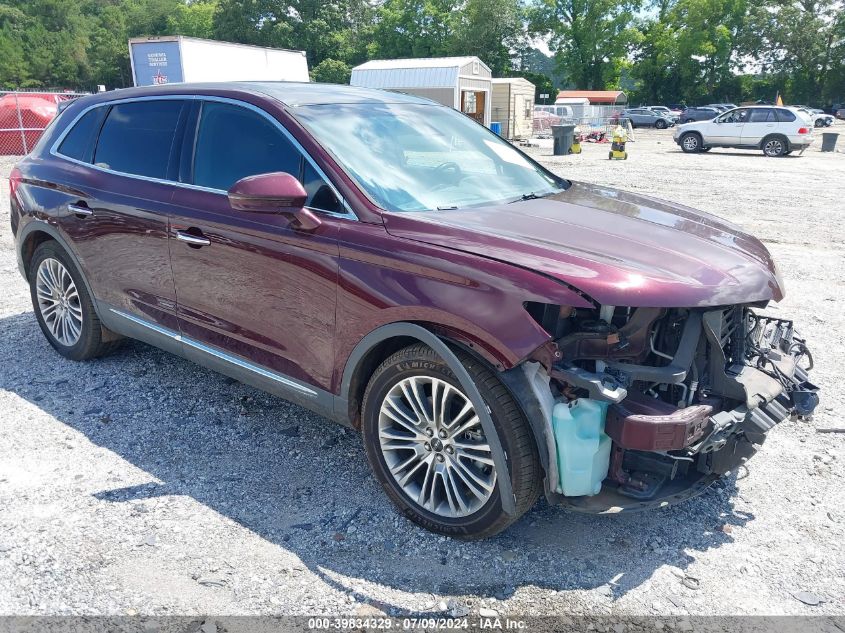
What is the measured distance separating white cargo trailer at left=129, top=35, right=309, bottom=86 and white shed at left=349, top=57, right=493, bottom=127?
23.3ft

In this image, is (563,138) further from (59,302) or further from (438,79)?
(59,302)

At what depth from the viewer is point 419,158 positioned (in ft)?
12.3

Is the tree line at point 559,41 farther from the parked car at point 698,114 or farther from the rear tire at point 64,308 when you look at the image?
the rear tire at point 64,308

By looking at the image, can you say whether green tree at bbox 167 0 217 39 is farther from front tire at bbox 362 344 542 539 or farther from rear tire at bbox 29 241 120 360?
front tire at bbox 362 344 542 539

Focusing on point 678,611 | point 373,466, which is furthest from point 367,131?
point 678,611

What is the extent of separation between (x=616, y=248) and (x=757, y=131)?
26.7 m

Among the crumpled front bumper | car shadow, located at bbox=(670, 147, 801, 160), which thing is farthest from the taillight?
car shadow, located at bbox=(670, 147, 801, 160)

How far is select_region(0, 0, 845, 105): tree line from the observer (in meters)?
65.9

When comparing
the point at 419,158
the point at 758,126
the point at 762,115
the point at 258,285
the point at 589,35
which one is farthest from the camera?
the point at 589,35

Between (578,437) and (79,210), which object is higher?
(79,210)

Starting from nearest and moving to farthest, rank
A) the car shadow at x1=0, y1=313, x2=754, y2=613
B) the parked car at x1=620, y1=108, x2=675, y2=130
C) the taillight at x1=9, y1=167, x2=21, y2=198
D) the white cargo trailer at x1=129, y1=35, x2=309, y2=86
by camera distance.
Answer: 1. the car shadow at x1=0, y1=313, x2=754, y2=613
2. the taillight at x1=9, y1=167, x2=21, y2=198
3. the white cargo trailer at x1=129, y1=35, x2=309, y2=86
4. the parked car at x1=620, y1=108, x2=675, y2=130

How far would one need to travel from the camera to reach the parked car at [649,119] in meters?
50.7

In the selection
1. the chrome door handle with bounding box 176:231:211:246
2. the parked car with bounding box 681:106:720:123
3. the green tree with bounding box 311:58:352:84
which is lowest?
the parked car with bounding box 681:106:720:123

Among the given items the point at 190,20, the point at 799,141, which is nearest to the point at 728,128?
the point at 799,141
